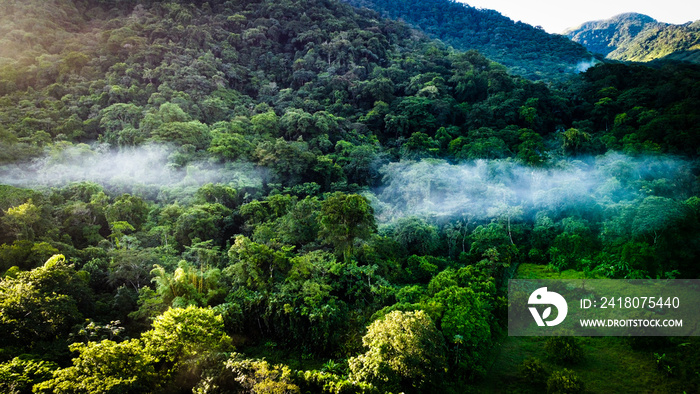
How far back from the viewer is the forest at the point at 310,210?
10.5m

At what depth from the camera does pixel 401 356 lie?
9.16m

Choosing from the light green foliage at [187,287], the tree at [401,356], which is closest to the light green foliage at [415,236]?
the tree at [401,356]

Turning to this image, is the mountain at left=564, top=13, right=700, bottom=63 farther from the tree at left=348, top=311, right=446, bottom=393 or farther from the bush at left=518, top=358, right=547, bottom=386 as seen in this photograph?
the tree at left=348, top=311, right=446, bottom=393

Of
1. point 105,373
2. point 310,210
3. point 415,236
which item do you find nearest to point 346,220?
point 310,210

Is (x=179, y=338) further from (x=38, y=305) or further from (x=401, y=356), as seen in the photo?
(x=401, y=356)

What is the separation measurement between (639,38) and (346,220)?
77.9m

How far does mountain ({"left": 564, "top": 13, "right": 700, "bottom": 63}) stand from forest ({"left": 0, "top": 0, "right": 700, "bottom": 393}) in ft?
69.6

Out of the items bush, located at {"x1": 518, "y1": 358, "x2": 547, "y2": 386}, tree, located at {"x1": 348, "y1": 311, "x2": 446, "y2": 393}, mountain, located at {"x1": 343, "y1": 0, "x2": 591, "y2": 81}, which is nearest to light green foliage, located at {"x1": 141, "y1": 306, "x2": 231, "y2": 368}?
tree, located at {"x1": 348, "y1": 311, "x2": 446, "y2": 393}

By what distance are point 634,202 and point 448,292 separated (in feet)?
42.4

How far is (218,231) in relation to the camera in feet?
68.2

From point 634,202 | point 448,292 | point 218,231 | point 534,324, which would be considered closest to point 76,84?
point 218,231

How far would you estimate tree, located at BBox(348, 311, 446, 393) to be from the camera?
916cm

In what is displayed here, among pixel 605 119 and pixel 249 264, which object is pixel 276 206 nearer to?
pixel 249 264

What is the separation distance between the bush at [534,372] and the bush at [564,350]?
86cm
